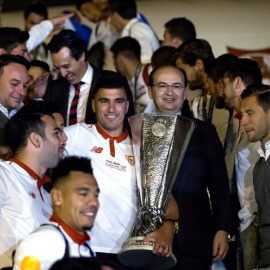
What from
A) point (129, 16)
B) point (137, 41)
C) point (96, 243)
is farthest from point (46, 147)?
point (129, 16)

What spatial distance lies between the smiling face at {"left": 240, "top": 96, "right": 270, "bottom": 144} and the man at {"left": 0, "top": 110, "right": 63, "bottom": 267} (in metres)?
1.27

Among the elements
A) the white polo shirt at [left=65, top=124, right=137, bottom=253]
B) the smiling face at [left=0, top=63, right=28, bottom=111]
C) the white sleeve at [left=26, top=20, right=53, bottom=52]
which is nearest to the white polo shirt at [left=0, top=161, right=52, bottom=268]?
the white polo shirt at [left=65, top=124, right=137, bottom=253]

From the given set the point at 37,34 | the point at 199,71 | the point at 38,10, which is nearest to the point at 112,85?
the point at 199,71

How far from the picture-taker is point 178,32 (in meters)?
9.10

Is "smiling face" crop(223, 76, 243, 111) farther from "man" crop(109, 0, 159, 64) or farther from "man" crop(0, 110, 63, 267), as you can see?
"man" crop(109, 0, 159, 64)

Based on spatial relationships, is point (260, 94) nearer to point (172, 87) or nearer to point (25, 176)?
point (172, 87)

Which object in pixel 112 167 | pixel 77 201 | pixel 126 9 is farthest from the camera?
pixel 126 9

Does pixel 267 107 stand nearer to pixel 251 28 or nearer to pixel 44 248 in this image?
pixel 44 248

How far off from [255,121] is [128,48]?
2.93 metres

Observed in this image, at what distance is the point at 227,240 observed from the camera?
6164 mm

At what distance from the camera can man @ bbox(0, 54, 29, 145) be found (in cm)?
691

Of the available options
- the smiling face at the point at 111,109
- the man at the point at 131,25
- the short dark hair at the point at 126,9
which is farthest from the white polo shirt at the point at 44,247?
the short dark hair at the point at 126,9

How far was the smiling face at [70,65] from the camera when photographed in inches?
290

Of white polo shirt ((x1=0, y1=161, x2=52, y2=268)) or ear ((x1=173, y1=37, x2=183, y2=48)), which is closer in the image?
white polo shirt ((x1=0, y1=161, x2=52, y2=268))
